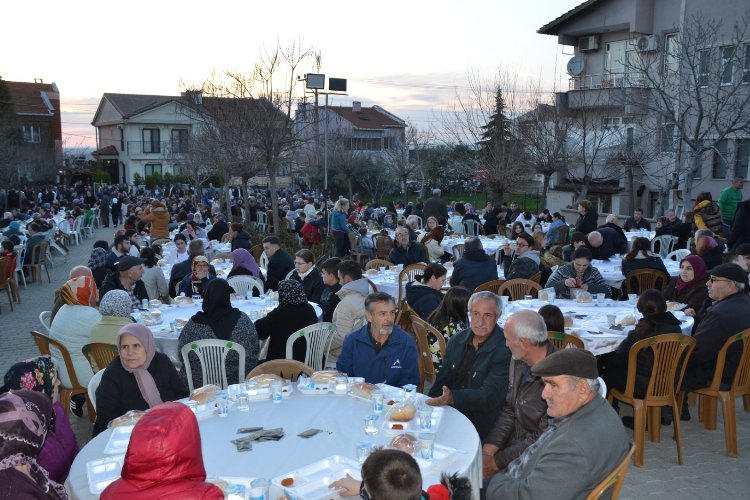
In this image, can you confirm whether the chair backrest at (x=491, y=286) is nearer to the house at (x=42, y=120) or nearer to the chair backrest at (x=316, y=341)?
the chair backrest at (x=316, y=341)

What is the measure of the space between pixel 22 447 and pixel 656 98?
1796 cm

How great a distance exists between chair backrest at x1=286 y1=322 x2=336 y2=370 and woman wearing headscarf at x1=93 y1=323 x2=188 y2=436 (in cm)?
160

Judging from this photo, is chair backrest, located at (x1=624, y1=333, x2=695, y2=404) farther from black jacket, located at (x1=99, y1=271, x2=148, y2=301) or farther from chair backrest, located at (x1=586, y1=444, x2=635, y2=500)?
black jacket, located at (x1=99, y1=271, x2=148, y2=301)

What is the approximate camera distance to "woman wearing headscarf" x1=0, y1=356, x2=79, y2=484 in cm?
352

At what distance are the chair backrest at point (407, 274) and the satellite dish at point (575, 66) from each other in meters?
19.3

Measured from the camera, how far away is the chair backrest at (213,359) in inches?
203

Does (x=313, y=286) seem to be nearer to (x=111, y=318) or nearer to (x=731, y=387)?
(x=111, y=318)

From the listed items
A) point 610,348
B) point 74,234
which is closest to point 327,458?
point 610,348

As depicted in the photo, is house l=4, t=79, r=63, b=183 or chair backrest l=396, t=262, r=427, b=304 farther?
house l=4, t=79, r=63, b=183

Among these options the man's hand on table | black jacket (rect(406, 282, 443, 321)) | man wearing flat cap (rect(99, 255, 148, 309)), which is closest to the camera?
the man's hand on table

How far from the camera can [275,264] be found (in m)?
9.16

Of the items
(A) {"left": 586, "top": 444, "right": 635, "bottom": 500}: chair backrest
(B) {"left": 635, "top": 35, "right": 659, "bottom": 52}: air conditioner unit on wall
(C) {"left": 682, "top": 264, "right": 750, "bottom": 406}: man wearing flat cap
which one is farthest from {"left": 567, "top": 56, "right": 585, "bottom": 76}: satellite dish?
(A) {"left": 586, "top": 444, "right": 635, "bottom": 500}: chair backrest

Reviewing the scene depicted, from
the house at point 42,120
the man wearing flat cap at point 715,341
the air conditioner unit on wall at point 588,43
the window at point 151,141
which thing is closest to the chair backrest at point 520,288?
the man wearing flat cap at point 715,341

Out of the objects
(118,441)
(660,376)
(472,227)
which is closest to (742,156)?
(472,227)
